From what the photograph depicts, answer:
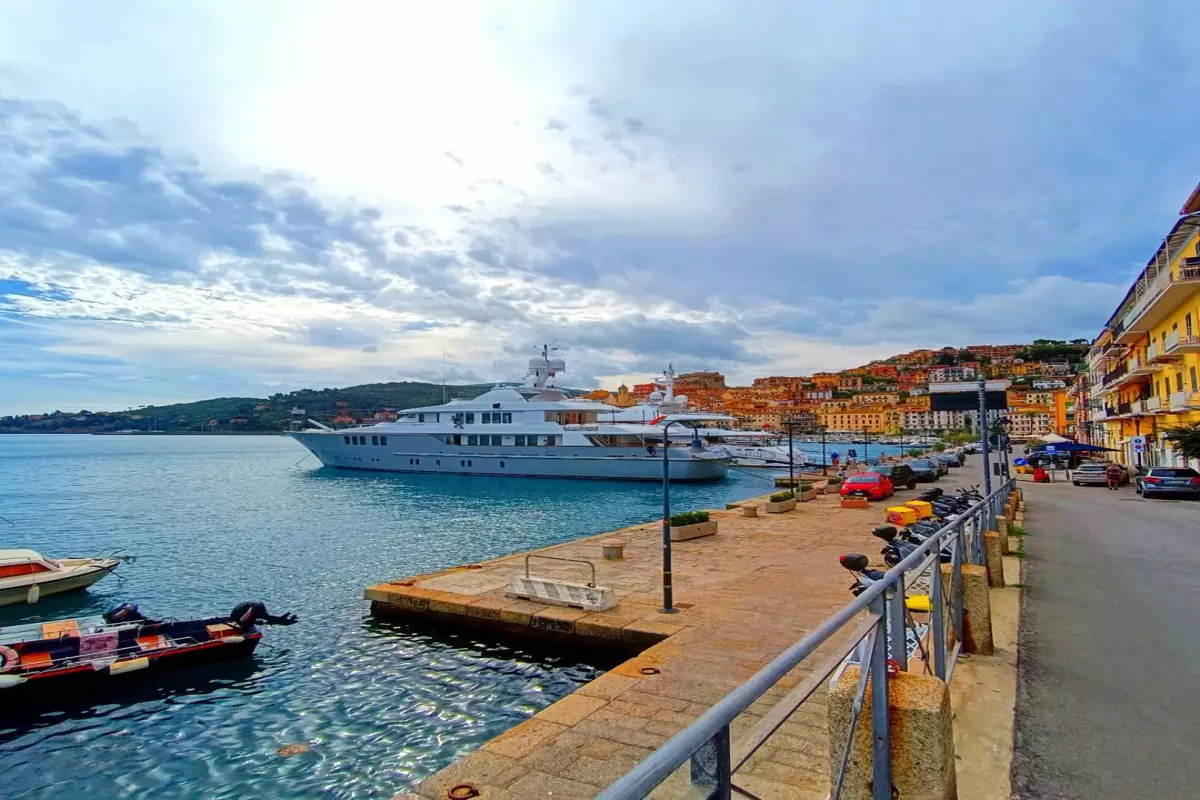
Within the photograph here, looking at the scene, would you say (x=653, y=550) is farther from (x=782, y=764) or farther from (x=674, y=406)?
(x=674, y=406)

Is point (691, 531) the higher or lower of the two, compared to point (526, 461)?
lower

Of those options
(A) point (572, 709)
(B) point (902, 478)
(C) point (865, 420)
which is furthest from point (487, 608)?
(C) point (865, 420)

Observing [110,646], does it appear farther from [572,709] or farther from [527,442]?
[527,442]

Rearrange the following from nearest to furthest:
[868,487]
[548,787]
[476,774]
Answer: [548,787] < [476,774] < [868,487]

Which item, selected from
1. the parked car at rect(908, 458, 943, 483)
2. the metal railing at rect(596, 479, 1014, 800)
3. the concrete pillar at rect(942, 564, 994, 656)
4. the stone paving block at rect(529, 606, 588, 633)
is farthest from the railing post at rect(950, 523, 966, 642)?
the parked car at rect(908, 458, 943, 483)

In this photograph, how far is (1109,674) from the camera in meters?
5.62

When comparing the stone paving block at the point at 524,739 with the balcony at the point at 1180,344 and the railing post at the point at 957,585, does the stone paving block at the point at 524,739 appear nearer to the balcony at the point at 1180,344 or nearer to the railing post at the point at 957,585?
the railing post at the point at 957,585

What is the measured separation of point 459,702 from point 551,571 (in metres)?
4.95

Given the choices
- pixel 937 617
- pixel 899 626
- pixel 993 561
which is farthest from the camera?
pixel 993 561

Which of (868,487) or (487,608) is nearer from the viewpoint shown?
(487,608)

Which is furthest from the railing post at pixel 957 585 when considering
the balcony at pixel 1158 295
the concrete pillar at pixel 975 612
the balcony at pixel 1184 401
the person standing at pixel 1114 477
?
the person standing at pixel 1114 477

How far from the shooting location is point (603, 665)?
897 centimetres

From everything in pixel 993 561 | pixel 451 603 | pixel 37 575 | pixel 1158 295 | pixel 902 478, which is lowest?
pixel 37 575

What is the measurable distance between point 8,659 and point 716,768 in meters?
11.0
